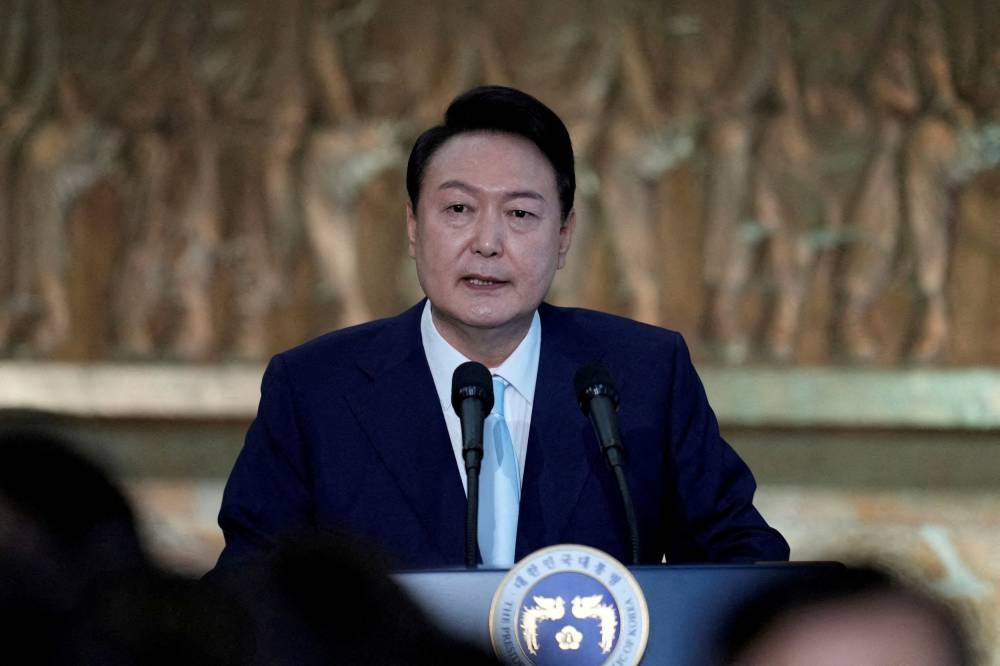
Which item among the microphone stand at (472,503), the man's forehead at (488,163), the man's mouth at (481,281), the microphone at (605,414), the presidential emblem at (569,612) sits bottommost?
the presidential emblem at (569,612)

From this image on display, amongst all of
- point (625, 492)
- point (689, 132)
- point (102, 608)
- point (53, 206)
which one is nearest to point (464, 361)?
point (625, 492)

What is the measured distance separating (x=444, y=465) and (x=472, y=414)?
0.96 feet

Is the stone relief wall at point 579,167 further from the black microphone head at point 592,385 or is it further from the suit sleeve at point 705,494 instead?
the black microphone head at point 592,385

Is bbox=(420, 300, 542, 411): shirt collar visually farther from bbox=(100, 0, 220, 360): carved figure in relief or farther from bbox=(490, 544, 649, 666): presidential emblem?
bbox=(100, 0, 220, 360): carved figure in relief

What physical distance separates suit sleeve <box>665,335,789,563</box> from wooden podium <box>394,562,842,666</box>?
0.47m

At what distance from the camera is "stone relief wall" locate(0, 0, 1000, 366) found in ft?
10.8

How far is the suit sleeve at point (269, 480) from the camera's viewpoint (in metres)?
1.82

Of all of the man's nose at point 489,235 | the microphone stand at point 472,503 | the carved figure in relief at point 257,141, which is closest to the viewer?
the microphone stand at point 472,503

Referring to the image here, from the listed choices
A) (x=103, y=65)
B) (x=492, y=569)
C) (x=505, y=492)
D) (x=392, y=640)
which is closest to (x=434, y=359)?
(x=505, y=492)

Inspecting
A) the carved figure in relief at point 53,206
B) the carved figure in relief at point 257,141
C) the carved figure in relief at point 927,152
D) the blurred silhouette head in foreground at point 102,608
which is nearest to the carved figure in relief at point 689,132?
the carved figure in relief at point 927,152

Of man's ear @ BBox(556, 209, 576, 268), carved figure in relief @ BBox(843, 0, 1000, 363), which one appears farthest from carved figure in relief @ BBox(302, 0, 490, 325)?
→ man's ear @ BBox(556, 209, 576, 268)

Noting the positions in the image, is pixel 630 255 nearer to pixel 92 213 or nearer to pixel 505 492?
pixel 92 213

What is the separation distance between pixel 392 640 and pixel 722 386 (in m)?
2.59

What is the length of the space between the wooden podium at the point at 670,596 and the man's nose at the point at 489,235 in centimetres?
67
